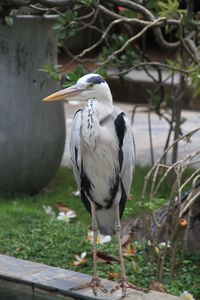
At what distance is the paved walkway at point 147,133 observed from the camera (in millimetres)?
7609

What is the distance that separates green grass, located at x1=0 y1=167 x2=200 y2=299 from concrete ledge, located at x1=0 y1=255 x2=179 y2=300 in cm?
48

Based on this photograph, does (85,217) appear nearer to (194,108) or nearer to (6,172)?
(6,172)

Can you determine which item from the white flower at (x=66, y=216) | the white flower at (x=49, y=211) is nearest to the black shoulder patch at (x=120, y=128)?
the white flower at (x=66, y=216)

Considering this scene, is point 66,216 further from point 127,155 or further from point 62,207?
point 127,155

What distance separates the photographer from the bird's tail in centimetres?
429

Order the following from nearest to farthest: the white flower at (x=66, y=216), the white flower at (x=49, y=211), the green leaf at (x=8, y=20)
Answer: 1. the green leaf at (x=8, y=20)
2. the white flower at (x=66, y=216)
3. the white flower at (x=49, y=211)

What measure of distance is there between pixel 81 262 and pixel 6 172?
61.9 inches

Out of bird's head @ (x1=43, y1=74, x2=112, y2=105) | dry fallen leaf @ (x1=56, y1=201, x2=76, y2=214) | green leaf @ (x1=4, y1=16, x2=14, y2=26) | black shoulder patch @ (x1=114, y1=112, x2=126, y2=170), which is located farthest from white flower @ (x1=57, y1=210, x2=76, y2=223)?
bird's head @ (x1=43, y1=74, x2=112, y2=105)

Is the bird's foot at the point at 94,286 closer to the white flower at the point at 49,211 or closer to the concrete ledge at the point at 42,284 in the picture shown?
the concrete ledge at the point at 42,284

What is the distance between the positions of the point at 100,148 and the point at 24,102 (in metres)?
2.32

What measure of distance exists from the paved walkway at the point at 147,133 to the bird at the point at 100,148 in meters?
2.90

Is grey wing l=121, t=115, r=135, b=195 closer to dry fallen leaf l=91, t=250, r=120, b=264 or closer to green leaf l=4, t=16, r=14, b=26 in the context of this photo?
dry fallen leaf l=91, t=250, r=120, b=264

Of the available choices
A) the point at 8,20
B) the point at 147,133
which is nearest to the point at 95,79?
the point at 8,20

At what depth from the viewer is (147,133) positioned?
8516mm
